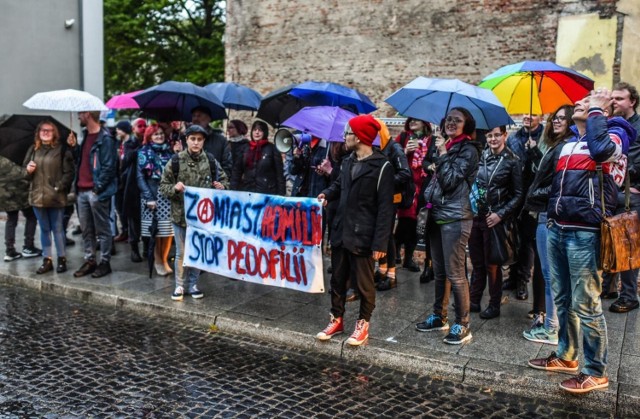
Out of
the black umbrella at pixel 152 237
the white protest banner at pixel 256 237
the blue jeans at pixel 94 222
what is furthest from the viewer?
the blue jeans at pixel 94 222

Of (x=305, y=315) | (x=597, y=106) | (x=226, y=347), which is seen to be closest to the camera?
(x=597, y=106)

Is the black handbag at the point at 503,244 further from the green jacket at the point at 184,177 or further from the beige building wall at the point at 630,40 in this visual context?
the beige building wall at the point at 630,40

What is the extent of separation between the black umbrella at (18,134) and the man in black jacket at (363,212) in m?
4.80

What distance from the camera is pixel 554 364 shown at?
5305 mm

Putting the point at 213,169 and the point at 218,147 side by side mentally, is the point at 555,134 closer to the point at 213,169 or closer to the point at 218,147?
the point at 213,169

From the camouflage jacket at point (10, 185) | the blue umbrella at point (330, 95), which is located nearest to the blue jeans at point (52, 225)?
the camouflage jacket at point (10, 185)

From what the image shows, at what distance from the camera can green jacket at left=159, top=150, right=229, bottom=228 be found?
24.6 feet

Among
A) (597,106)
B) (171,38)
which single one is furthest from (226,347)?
(171,38)

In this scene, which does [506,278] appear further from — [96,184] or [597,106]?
[96,184]

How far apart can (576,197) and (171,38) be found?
29.4 m

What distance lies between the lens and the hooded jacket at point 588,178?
4.67 meters

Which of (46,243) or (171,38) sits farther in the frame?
(171,38)

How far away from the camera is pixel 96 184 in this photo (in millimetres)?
8406

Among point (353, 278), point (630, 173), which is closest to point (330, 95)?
point (353, 278)
